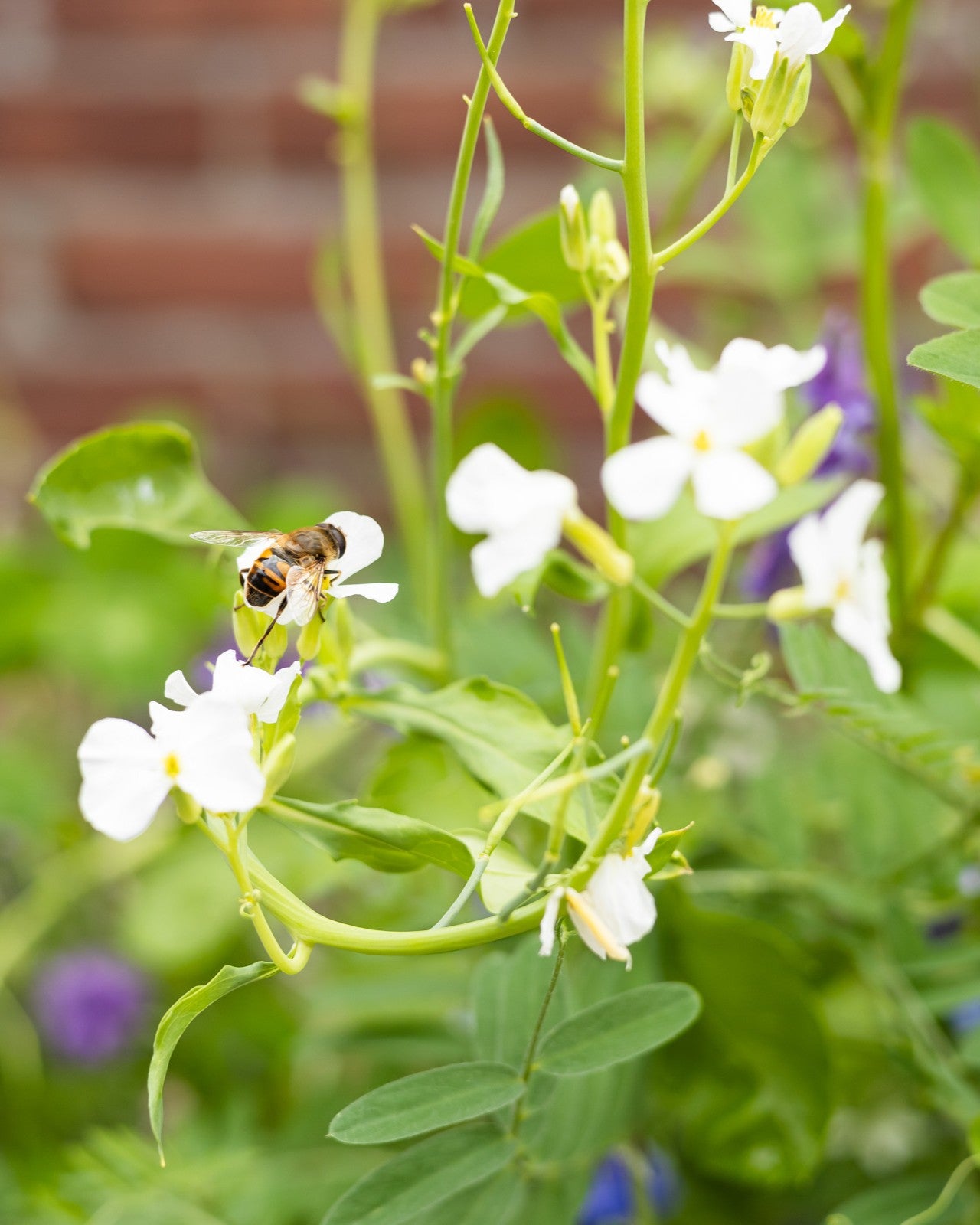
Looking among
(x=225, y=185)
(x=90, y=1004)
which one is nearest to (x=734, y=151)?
(x=90, y=1004)

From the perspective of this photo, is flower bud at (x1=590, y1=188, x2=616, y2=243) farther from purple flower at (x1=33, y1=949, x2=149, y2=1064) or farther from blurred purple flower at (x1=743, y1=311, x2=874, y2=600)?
purple flower at (x1=33, y1=949, x2=149, y2=1064)

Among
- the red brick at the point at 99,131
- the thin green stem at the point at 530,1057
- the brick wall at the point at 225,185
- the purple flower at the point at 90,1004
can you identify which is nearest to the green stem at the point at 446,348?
the thin green stem at the point at 530,1057

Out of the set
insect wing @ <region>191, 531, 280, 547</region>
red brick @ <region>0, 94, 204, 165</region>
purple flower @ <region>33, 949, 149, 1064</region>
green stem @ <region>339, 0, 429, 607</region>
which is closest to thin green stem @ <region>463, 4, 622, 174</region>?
insect wing @ <region>191, 531, 280, 547</region>

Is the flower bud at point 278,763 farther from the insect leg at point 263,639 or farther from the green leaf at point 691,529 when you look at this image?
the green leaf at point 691,529

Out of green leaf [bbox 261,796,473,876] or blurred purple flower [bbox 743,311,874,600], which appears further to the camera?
blurred purple flower [bbox 743,311,874,600]

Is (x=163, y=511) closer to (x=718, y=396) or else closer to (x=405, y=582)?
(x=718, y=396)

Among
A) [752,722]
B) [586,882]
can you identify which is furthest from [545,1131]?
[752,722]

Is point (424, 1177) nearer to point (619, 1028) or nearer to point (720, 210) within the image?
point (619, 1028)
